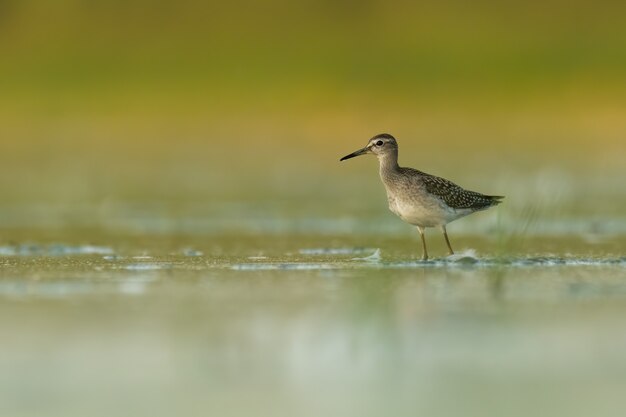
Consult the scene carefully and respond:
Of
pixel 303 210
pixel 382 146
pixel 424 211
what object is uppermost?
pixel 382 146

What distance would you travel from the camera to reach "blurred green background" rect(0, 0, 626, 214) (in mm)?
23750

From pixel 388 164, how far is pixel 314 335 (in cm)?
587

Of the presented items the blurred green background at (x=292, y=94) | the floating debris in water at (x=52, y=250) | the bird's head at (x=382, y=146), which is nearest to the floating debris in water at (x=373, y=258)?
the floating debris in water at (x=52, y=250)

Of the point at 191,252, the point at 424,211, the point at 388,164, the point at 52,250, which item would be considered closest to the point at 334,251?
the point at 424,211

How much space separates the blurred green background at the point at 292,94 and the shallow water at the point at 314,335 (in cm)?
820

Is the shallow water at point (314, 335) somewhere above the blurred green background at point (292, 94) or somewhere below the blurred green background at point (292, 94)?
below

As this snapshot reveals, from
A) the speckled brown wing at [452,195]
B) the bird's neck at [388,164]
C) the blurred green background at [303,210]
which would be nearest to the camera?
the blurred green background at [303,210]

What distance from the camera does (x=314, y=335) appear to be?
7680mm

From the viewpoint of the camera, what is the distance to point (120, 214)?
657 inches

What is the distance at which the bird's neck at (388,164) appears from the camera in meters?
13.2

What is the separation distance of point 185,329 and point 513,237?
116 inches


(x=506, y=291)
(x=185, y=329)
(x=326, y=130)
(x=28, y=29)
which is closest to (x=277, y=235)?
(x=506, y=291)

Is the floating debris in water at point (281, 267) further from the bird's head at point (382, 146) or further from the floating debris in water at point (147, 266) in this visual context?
the bird's head at point (382, 146)

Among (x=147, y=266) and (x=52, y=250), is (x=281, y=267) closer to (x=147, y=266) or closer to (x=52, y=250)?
(x=147, y=266)
